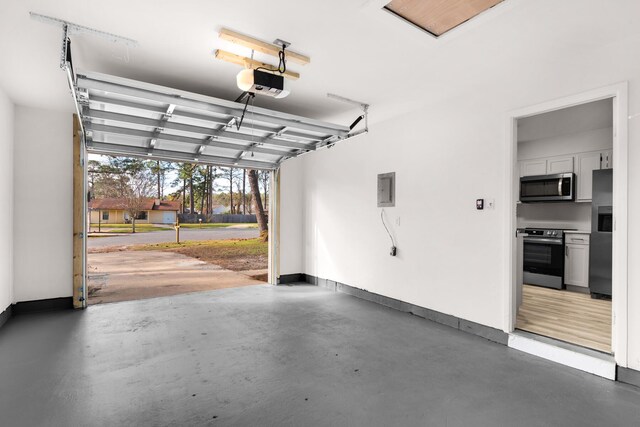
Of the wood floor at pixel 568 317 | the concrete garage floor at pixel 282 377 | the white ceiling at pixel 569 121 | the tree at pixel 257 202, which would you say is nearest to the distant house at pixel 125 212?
the tree at pixel 257 202

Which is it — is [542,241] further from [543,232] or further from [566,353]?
[566,353]

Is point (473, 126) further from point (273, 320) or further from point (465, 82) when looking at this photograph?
point (273, 320)

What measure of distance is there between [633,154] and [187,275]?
7697mm

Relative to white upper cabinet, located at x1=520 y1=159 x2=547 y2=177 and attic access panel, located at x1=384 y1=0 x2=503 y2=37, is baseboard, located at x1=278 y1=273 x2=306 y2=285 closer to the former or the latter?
white upper cabinet, located at x1=520 y1=159 x2=547 y2=177

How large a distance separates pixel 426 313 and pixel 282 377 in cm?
227

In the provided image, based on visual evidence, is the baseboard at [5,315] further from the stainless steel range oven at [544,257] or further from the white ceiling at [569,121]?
the stainless steel range oven at [544,257]

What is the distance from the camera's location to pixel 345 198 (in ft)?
18.2

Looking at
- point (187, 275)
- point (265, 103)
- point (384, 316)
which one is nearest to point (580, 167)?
point (384, 316)

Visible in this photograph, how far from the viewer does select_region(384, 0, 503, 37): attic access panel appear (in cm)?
217

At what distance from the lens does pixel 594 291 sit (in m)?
5.03

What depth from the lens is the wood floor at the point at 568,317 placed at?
330 centimetres

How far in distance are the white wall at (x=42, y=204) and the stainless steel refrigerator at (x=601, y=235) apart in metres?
7.73

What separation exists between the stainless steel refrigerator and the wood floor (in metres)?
0.26

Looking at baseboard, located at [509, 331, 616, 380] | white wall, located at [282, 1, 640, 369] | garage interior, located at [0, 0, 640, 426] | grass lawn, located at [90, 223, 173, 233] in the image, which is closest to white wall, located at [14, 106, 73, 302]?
garage interior, located at [0, 0, 640, 426]
